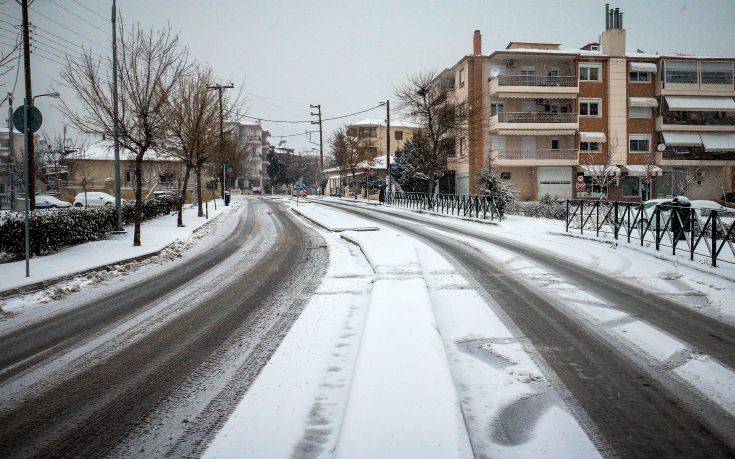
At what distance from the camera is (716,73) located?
41.0 m

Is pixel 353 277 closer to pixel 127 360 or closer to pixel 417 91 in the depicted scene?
pixel 127 360

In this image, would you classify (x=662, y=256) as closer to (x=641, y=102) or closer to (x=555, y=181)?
(x=555, y=181)

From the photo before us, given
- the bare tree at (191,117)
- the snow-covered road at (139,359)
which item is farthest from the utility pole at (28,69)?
the snow-covered road at (139,359)

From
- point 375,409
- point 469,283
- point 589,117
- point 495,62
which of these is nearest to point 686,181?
point 589,117

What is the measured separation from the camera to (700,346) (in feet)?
16.6

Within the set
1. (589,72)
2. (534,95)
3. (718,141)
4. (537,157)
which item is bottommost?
(537,157)

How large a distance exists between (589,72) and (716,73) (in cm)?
1077

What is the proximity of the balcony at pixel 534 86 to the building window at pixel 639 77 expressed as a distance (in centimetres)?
542

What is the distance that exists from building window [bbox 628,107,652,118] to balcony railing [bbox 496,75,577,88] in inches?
223

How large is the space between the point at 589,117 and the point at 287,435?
42458mm

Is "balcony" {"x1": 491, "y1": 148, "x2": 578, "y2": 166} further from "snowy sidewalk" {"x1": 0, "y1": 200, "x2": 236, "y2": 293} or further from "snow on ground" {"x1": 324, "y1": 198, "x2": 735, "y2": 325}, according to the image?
"snowy sidewalk" {"x1": 0, "y1": 200, "x2": 236, "y2": 293}

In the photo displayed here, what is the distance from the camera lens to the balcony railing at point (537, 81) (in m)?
38.0

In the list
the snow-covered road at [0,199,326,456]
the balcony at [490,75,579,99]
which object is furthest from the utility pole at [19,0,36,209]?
the balcony at [490,75,579,99]

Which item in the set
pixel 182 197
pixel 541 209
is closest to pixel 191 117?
pixel 182 197
